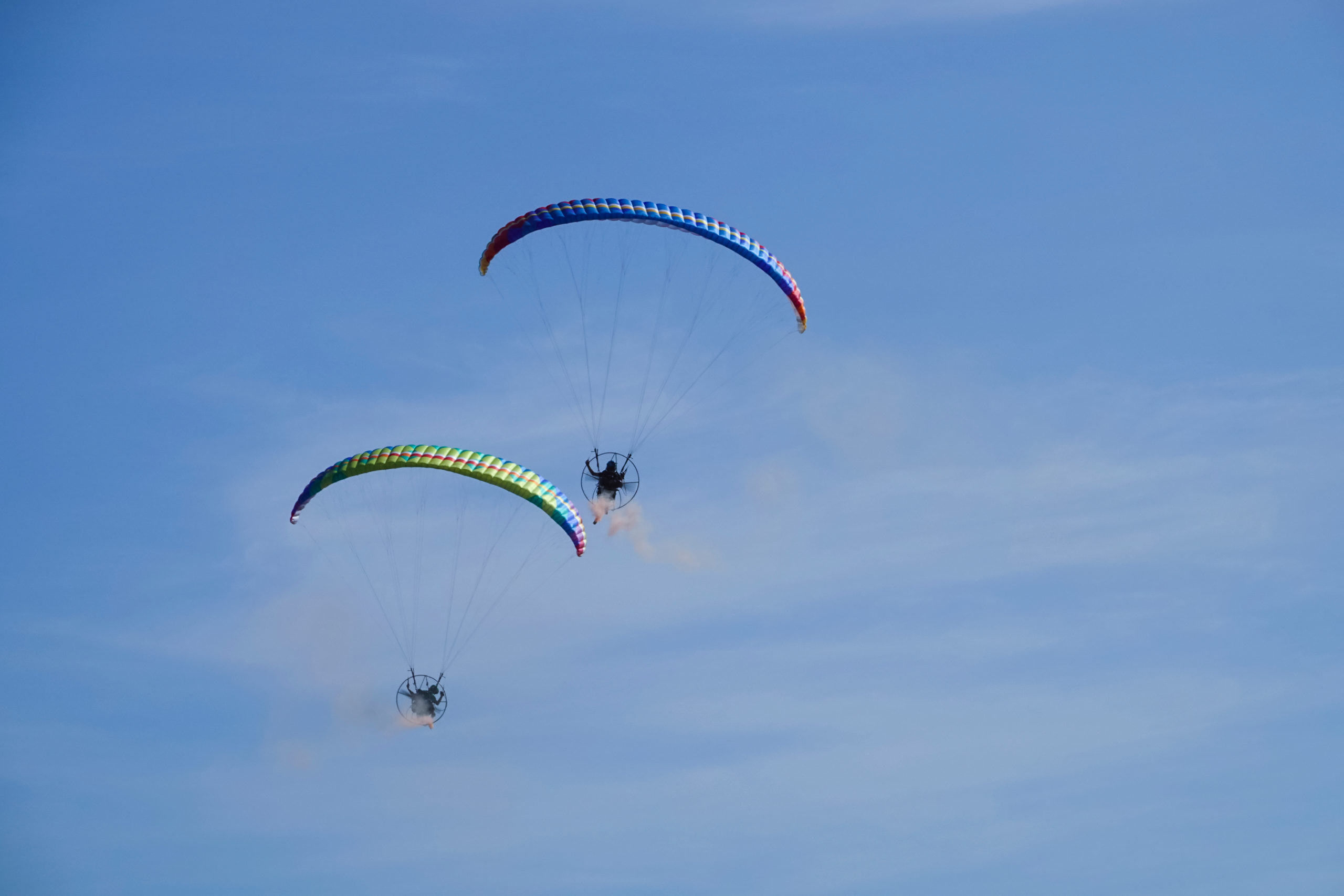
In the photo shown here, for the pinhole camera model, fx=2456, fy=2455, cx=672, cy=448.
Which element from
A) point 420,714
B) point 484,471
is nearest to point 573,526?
point 484,471

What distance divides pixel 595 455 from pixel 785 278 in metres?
5.98

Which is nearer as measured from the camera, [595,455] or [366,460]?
[366,460]

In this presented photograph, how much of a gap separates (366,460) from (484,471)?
2528 millimetres

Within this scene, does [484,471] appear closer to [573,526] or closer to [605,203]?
[573,526]

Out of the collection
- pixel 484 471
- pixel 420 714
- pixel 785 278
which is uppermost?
pixel 785 278

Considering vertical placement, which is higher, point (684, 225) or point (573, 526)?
point (684, 225)

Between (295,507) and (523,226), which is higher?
(523,226)

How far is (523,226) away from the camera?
2126 inches

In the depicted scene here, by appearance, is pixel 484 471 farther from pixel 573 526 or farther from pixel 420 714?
pixel 420 714

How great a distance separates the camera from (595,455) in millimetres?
56031

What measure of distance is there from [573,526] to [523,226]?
22.2ft

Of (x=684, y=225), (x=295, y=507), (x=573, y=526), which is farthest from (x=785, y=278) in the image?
(x=295, y=507)

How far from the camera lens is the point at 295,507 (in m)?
54.6

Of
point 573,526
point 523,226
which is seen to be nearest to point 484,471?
point 573,526
